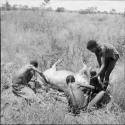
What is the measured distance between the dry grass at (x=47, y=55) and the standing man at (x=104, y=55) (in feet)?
1.02

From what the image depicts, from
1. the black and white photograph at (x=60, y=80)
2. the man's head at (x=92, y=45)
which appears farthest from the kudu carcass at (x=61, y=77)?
the man's head at (x=92, y=45)

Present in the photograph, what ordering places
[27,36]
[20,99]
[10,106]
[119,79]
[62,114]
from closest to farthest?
[62,114] → [10,106] → [20,99] → [119,79] → [27,36]

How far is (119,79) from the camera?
7352mm

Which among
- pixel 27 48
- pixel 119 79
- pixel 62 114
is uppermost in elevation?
pixel 27 48

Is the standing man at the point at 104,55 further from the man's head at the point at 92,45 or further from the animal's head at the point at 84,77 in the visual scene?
the animal's head at the point at 84,77

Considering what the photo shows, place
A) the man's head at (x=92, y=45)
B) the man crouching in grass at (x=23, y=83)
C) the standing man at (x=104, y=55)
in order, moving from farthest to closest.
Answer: the man crouching in grass at (x=23, y=83), the standing man at (x=104, y=55), the man's head at (x=92, y=45)

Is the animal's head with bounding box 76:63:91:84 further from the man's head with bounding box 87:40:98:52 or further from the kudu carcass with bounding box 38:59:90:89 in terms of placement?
the man's head with bounding box 87:40:98:52

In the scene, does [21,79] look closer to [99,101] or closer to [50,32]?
[99,101]

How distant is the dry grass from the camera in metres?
5.69

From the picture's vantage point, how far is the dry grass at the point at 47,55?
569 cm

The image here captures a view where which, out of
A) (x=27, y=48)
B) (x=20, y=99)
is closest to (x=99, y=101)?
(x=20, y=99)

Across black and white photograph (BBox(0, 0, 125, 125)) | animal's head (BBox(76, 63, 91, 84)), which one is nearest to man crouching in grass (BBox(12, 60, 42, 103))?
black and white photograph (BBox(0, 0, 125, 125))

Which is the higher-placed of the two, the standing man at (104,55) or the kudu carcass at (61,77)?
the standing man at (104,55)

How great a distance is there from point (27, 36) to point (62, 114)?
7.06m
